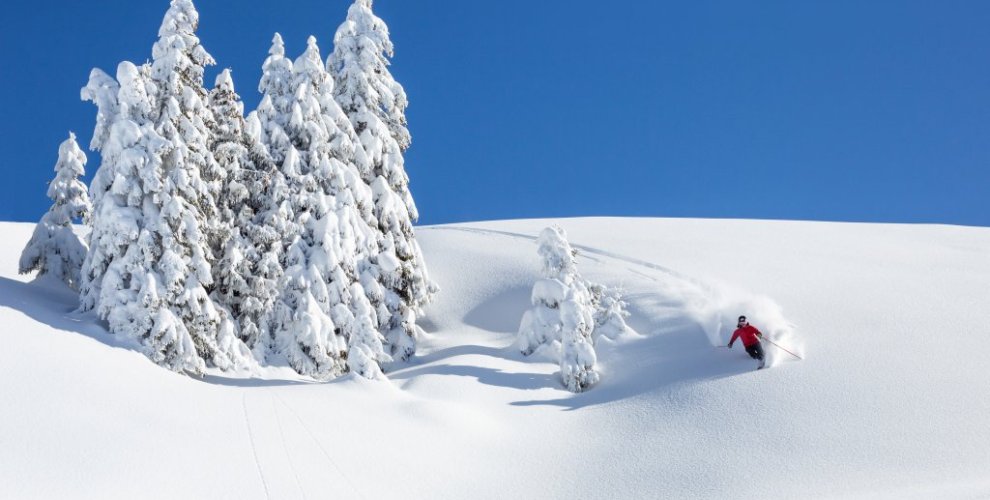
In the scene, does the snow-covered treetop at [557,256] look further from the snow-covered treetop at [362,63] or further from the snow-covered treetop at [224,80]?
the snow-covered treetop at [224,80]

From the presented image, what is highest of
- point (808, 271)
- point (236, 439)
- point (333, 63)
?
point (333, 63)

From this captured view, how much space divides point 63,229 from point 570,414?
17840mm

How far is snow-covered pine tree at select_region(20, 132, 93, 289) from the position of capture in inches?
957

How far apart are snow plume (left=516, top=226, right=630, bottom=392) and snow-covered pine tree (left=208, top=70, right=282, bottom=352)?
8.86 metres

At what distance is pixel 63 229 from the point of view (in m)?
25.0

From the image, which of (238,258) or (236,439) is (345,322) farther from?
(236,439)

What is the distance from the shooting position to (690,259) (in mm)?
33531

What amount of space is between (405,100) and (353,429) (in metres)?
17.5

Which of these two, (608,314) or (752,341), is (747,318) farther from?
(608,314)

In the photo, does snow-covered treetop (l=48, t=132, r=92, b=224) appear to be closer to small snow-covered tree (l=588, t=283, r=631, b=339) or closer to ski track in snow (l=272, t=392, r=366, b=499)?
ski track in snow (l=272, t=392, r=366, b=499)

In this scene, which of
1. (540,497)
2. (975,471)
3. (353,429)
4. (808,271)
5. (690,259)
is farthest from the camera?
(690,259)

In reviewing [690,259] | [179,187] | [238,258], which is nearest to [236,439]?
[179,187]

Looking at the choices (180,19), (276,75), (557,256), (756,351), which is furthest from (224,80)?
(756,351)

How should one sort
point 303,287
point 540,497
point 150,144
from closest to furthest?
1. point 540,497
2. point 150,144
3. point 303,287
